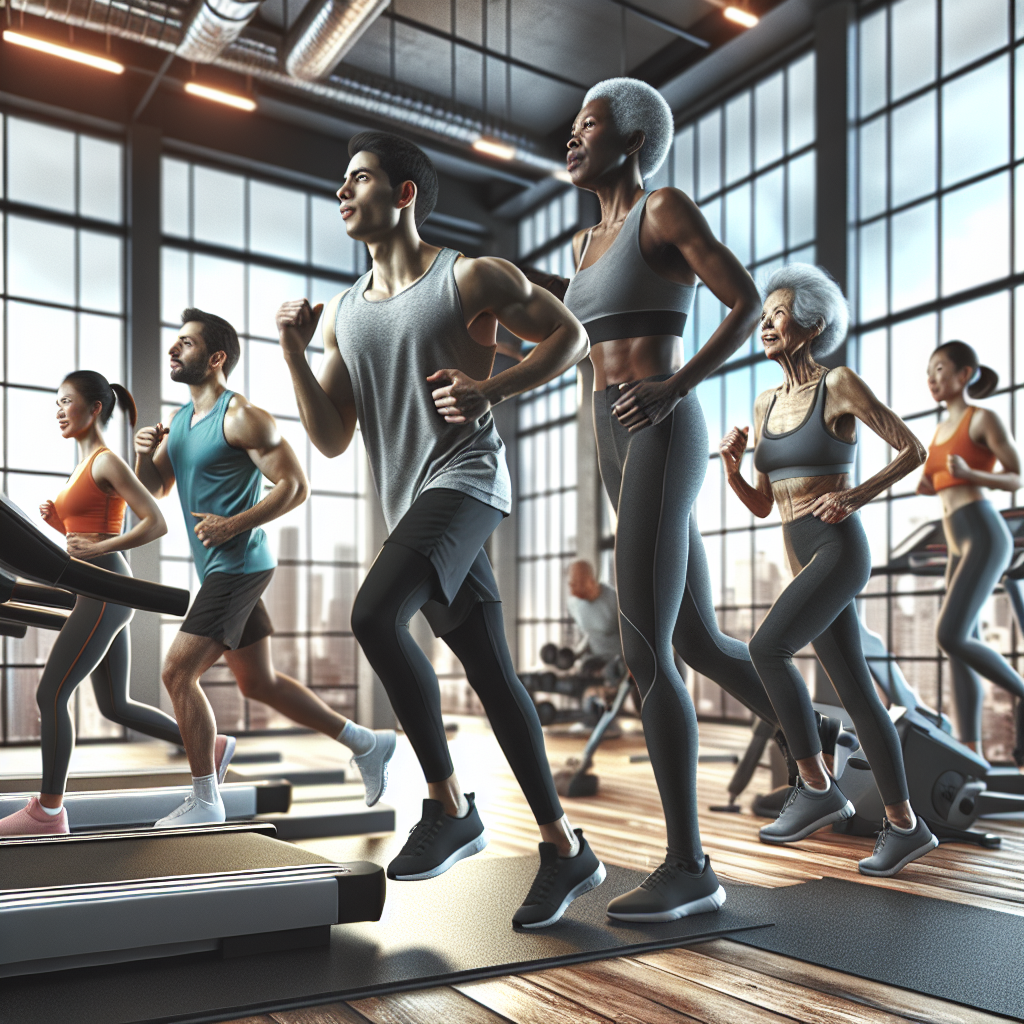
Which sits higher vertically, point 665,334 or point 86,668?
point 665,334

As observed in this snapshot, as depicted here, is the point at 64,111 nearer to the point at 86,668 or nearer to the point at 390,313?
the point at 86,668

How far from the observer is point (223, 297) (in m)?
9.12

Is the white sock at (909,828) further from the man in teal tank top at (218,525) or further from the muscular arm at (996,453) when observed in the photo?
the man in teal tank top at (218,525)

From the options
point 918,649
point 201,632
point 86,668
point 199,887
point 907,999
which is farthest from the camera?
point 918,649

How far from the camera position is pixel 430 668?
1982 millimetres

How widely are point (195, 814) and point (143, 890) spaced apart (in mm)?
1241

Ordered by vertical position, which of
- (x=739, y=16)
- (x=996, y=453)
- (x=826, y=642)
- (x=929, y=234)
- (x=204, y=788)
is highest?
(x=739, y=16)

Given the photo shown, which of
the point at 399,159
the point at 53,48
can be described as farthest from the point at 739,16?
the point at 399,159

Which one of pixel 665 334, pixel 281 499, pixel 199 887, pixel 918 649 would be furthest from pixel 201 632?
pixel 918 649

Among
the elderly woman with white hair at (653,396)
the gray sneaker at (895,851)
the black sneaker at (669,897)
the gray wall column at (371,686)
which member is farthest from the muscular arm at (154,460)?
the gray wall column at (371,686)

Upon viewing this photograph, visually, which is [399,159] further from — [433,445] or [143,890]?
[143,890]

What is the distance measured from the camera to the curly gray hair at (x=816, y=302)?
2.90 meters

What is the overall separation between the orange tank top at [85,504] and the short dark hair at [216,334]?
20.4 inches

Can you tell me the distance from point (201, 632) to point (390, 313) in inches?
52.0
